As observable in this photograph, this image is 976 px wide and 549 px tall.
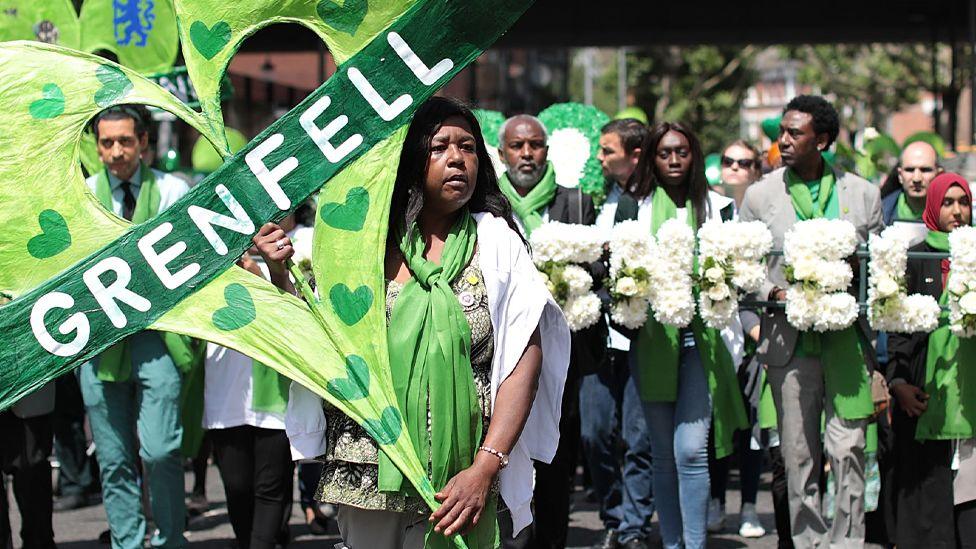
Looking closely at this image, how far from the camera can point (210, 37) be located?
4.02 meters

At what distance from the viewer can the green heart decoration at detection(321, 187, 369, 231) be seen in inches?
159

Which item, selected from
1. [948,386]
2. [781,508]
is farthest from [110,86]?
[781,508]

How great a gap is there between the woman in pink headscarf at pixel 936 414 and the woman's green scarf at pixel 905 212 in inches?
53.9

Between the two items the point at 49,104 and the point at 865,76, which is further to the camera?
the point at 865,76

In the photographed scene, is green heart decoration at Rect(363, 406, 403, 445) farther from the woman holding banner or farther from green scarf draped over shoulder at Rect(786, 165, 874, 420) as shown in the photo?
green scarf draped over shoulder at Rect(786, 165, 874, 420)

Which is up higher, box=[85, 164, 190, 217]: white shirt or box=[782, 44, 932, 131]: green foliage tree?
box=[782, 44, 932, 131]: green foliage tree

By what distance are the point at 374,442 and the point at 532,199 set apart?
3373mm

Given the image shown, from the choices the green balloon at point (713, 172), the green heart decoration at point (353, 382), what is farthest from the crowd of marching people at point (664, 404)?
the green balloon at point (713, 172)

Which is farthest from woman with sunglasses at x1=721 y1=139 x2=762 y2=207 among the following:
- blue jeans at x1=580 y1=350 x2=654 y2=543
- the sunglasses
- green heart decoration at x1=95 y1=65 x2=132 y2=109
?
green heart decoration at x1=95 y1=65 x2=132 y2=109

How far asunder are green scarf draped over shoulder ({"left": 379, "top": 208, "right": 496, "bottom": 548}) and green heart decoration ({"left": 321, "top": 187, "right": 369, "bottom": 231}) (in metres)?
0.20

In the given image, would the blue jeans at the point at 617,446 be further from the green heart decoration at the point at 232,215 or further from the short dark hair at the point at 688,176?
the green heart decoration at the point at 232,215

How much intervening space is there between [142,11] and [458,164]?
5.42 meters

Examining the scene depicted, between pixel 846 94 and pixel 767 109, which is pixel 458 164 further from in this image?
pixel 767 109

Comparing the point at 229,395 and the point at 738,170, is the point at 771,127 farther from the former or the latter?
the point at 229,395
